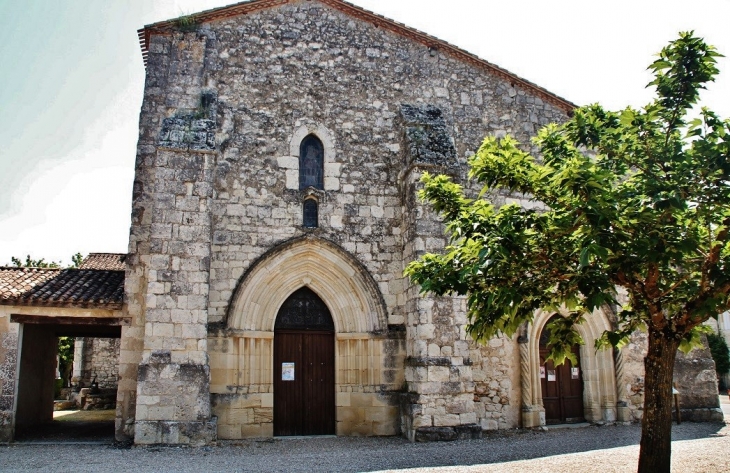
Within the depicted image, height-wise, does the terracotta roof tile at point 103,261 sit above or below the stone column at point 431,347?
above

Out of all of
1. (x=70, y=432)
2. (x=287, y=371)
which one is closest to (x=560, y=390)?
(x=287, y=371)

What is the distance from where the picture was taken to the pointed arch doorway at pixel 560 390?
12695 mm

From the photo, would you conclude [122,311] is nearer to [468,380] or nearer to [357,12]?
[468,380]

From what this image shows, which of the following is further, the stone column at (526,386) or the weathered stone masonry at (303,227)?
the stone column at (526,386)

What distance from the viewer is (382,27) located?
13.0 metres

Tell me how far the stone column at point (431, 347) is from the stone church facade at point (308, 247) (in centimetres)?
3

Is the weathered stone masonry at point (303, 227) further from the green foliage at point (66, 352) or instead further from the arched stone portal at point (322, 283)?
the green foliage at point (66, 352)

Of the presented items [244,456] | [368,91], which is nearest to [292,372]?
[244,456]

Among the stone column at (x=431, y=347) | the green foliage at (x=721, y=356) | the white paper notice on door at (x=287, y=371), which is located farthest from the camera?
the green foliage at (x=721, y=356)

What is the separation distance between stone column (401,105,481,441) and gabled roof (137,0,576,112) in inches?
106

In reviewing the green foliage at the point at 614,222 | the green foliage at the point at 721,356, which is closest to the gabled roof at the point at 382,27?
the green foliage at the point at 614,222

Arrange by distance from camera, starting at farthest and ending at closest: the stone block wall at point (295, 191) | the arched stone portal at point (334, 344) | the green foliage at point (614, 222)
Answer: the arched stone portal at point (334, 344), the stone block wall at point (295, 191), the green foliage at point (614, 222)

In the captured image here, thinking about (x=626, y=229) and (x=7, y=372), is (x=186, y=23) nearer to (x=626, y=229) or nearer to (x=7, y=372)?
(x=7, y=372)

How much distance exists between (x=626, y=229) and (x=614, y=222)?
0.32 meters
